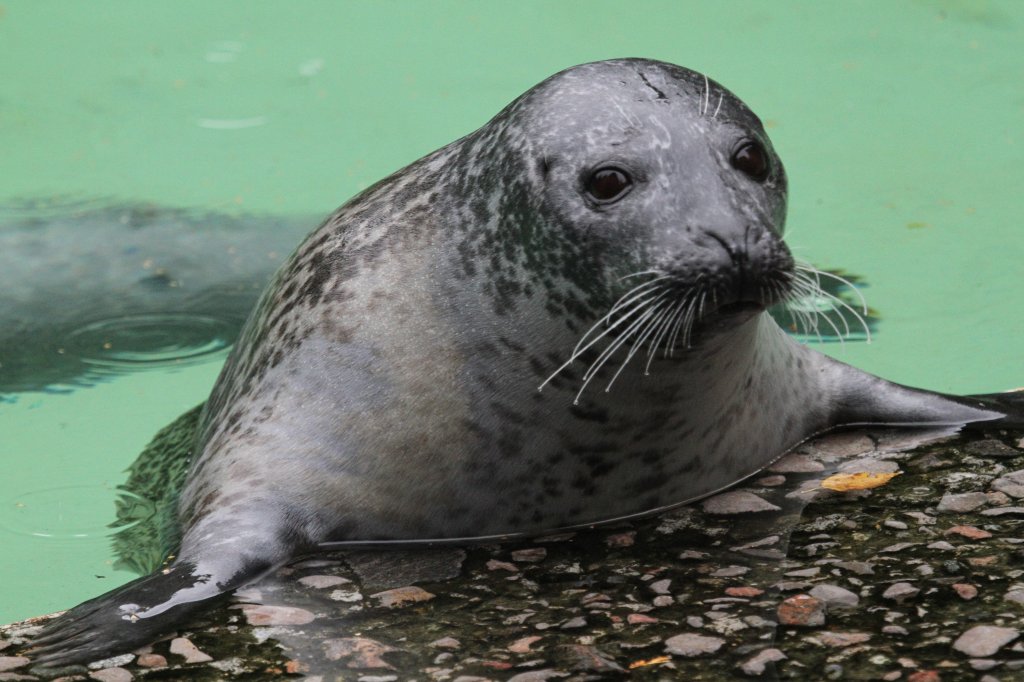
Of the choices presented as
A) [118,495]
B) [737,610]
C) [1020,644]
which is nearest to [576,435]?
[737,610]

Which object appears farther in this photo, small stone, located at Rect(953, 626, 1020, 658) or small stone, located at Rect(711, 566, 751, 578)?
small stone, located at Rect(711, 566, 751, 578)

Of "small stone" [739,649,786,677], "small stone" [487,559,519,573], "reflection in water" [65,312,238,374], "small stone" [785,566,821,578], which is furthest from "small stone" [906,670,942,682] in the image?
"reflection in water" [65,312,238,374]

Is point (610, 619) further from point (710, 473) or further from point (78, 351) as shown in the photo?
point (78, 351)

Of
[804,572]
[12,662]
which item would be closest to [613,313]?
[804,572]

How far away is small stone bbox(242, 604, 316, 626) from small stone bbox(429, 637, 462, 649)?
340 millimetres

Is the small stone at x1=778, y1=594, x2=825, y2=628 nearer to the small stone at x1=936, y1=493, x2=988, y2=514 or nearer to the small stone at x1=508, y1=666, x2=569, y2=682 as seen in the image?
the small stone at x1=508, y1=666, x2=569, y2=682

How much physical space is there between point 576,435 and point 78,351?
11.1 feet

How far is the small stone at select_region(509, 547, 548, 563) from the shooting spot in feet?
13.3

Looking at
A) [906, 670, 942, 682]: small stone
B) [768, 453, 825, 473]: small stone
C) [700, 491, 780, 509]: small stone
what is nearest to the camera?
[906, 670, 942, 682]: small stone

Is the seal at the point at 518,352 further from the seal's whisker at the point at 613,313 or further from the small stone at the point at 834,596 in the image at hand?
the small stone at the point at 834,596

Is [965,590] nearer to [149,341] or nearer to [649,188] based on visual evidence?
[649,188]

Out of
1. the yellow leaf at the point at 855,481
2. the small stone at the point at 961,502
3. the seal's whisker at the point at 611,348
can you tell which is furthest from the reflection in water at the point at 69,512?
the small stone at the point at 961,502

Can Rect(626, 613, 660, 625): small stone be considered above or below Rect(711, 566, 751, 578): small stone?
below

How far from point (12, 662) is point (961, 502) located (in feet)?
7.82
